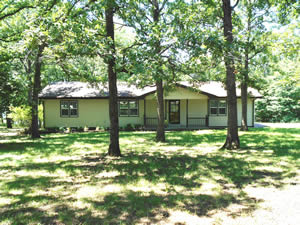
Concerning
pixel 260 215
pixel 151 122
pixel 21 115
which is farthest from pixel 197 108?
pixel 260 215

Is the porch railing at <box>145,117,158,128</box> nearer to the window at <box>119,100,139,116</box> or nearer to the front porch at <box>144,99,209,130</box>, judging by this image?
the front porch at <box>144,99,209,130</box>

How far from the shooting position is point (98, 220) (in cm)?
368

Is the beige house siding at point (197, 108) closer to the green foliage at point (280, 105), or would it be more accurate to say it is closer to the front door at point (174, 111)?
the front door at point (174, 111)

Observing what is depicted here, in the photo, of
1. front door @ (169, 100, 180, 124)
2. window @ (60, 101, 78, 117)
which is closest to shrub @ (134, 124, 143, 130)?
front door @ (169, 100, 180, 124)

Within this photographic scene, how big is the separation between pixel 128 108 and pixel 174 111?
445 cm

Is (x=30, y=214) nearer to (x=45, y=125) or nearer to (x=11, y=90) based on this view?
(x=11, y=90)

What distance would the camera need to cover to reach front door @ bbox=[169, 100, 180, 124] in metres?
21.8

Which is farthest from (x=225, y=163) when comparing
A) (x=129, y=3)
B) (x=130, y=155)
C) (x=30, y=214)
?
(x=129, y=3)

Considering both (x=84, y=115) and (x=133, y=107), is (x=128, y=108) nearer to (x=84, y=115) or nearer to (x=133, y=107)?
(x=133, y=107)

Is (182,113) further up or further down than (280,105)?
further down

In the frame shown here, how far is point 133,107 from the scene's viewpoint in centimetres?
2092

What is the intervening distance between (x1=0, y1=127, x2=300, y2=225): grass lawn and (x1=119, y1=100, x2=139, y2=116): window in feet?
39.8

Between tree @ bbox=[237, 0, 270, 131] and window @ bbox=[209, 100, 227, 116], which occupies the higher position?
tree @ bbox=[237, 0, 270, 131]

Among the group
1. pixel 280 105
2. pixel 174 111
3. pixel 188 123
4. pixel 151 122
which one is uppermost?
pixel 280 105
